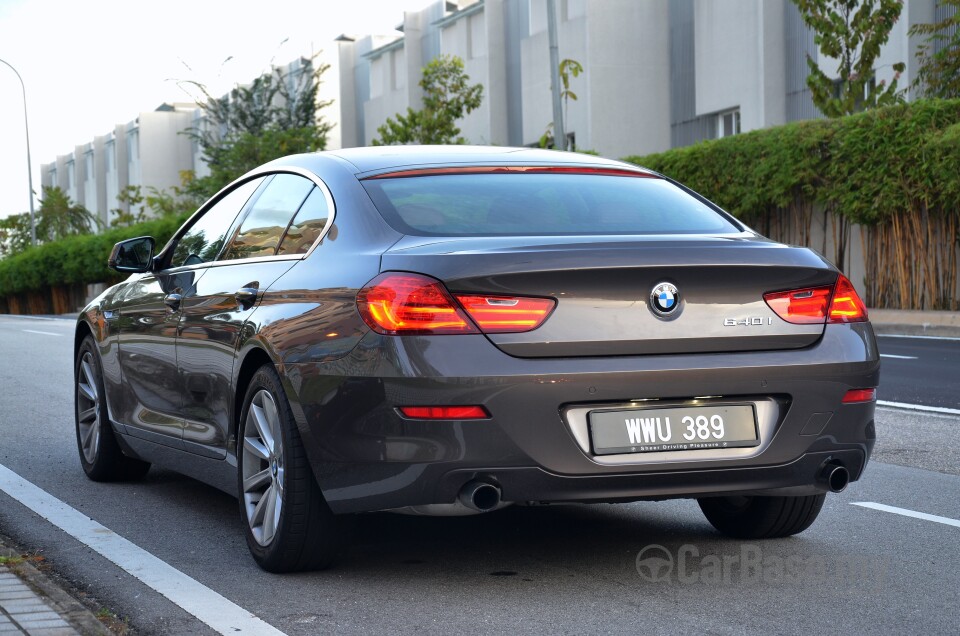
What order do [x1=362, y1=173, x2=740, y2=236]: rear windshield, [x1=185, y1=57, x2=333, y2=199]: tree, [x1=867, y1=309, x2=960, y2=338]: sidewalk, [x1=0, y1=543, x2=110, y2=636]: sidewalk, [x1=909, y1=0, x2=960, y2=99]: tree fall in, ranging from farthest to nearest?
[x1=185, y1=57, x2=333, y2=199]: tree
[x1=909, y1=0, x2=960, y2=99]: tree
[x1=867, y1=309, x2=960, y2=338]: sidewalk
[x1=362, y1=173, x2=740, y2=236]: rear windshield
[x1=0, y1=543, x2=110, y2=636]: sidewalk

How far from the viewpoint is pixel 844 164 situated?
21.3 m

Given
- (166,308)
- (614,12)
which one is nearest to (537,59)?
(614,12)

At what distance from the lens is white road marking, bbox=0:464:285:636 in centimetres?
425

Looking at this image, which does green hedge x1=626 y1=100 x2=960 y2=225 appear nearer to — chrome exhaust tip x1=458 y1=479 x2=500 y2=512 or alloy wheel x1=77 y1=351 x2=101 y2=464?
alloy wheel x1=77 y1=351 x2=101 y2=464

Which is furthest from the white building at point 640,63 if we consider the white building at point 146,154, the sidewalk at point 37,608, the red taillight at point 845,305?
the white building at point 146,154

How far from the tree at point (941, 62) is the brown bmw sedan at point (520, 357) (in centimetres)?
1999

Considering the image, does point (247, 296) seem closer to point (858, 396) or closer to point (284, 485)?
point (284, 485)

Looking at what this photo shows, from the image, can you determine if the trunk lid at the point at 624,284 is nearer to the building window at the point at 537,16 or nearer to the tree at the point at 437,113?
the tree at the point at 437,113

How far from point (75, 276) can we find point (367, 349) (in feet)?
165

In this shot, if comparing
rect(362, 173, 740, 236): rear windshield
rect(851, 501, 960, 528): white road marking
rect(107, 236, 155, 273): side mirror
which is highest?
rect(362, 173, 740, 236): rear windshield

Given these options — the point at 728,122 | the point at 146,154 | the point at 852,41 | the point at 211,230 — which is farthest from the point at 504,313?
the point at 146,154

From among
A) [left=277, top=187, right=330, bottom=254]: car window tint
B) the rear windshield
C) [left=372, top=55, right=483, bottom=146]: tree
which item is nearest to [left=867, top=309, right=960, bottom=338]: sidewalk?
the rear windshield

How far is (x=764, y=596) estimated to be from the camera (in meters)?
4.53

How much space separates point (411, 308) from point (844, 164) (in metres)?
18.1
